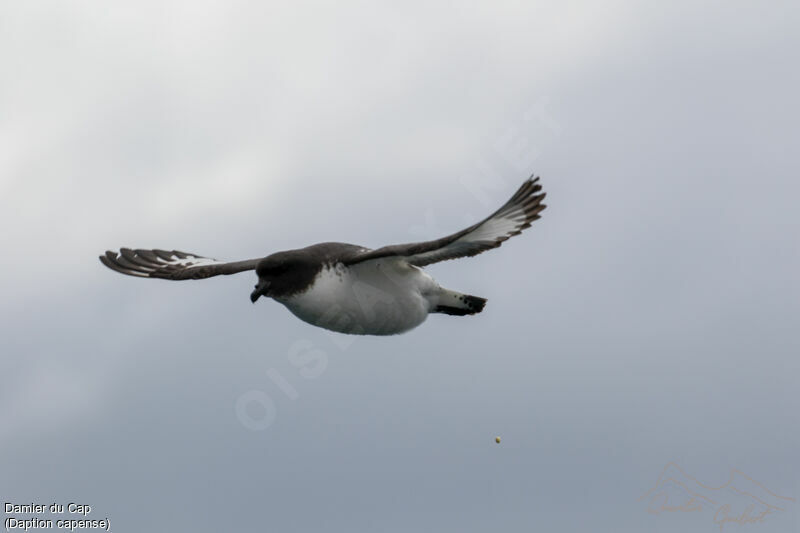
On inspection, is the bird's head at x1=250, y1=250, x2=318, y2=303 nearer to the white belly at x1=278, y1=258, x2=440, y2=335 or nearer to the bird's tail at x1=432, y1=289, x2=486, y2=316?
the white belly at x1=278, y1=258, x2=440, y2=335

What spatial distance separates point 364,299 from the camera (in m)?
16.1

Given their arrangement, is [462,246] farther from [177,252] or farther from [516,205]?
[177,252]

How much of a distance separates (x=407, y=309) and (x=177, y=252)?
22.9ft

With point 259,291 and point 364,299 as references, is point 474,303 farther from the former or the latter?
point 259,291

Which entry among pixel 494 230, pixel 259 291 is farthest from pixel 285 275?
pixel 494 230

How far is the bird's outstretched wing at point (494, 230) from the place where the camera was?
14758 millimetres

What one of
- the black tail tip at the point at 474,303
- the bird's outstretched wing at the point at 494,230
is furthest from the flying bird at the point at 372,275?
the black tail tip at the point at 474,303

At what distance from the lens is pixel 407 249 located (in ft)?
49.1

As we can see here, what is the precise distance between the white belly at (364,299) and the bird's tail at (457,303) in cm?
93

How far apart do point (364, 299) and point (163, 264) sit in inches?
253

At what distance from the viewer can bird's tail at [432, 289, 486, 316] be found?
58.2ft

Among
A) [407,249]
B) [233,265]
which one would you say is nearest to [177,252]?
[233,265]

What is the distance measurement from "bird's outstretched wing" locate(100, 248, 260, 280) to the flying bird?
2.93 metres

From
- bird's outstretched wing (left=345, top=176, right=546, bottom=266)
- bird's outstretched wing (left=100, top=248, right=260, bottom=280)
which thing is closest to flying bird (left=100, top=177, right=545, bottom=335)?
bird's outstretched wing (left=345, top=176, right=546, bottom=266)
